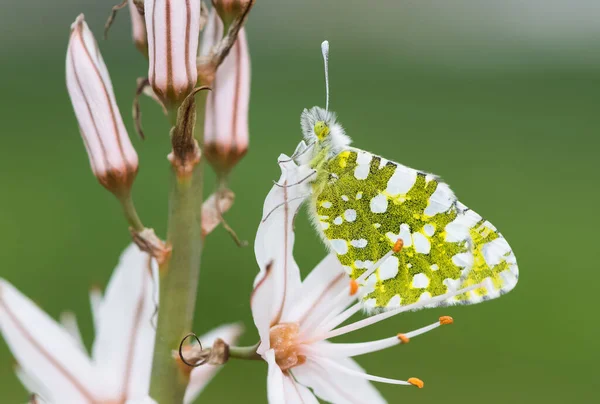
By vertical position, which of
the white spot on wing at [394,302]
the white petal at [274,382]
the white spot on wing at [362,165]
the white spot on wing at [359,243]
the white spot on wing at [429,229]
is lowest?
the white petal at [274,382]

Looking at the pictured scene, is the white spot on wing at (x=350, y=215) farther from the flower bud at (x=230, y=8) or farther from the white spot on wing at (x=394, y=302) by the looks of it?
the flower bud at (x=230, y=8)

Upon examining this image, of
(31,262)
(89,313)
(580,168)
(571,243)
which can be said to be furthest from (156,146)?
(580,168)

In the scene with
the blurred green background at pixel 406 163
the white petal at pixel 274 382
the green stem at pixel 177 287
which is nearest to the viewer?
the white petal at pixel 274 382

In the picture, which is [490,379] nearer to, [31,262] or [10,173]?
[31,262]

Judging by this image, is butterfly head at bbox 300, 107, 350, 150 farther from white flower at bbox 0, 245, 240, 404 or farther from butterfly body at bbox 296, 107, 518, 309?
white flower at bbox 0, 245, 240, 404

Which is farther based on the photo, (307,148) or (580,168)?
(580,168)

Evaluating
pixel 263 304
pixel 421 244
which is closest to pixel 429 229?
pixel 421 244

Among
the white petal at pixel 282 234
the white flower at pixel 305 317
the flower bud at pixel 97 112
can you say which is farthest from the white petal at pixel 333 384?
the flower bud at pixel 97 112
